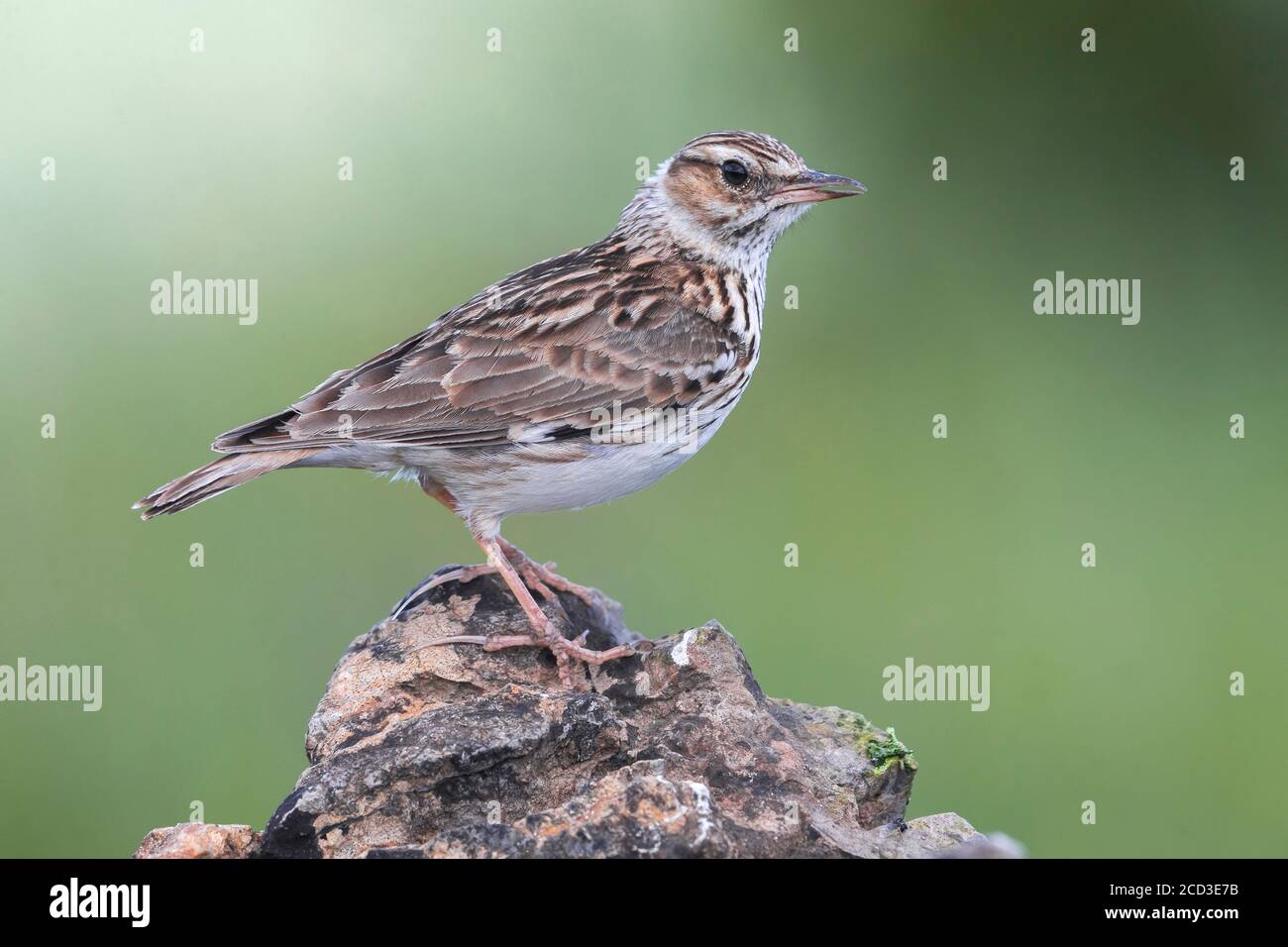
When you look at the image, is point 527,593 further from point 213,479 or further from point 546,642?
point 213,479

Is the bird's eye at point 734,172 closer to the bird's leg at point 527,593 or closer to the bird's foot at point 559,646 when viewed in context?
the bird's leg at point 527,593

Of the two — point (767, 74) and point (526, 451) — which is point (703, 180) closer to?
point (526, 451)

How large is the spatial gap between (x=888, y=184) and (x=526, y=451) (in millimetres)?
9395

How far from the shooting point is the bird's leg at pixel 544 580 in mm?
7719

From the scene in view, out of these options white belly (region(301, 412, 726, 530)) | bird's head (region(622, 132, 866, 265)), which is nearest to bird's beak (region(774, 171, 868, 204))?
bird's head (region(622, 132, 866, 265))

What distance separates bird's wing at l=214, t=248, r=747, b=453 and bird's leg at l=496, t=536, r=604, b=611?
750mm

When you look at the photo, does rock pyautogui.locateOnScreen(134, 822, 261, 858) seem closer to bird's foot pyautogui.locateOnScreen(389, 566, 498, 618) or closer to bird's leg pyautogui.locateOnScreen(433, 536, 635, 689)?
bird's leg pyautogui.locateOnScreen(433, 536, 635, 689)

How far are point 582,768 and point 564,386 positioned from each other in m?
2.26

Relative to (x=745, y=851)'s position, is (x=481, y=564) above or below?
above

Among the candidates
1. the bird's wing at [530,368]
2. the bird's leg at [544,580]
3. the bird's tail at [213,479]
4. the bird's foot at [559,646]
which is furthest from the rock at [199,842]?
the bird's leg at [544,580]

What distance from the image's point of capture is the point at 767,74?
1580 centimetres

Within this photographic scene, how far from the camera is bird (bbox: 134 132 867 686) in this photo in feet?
24.0

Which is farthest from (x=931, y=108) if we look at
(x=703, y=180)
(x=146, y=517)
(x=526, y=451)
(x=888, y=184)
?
(x=146, y=517)

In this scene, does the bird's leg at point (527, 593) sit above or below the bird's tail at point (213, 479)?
below
